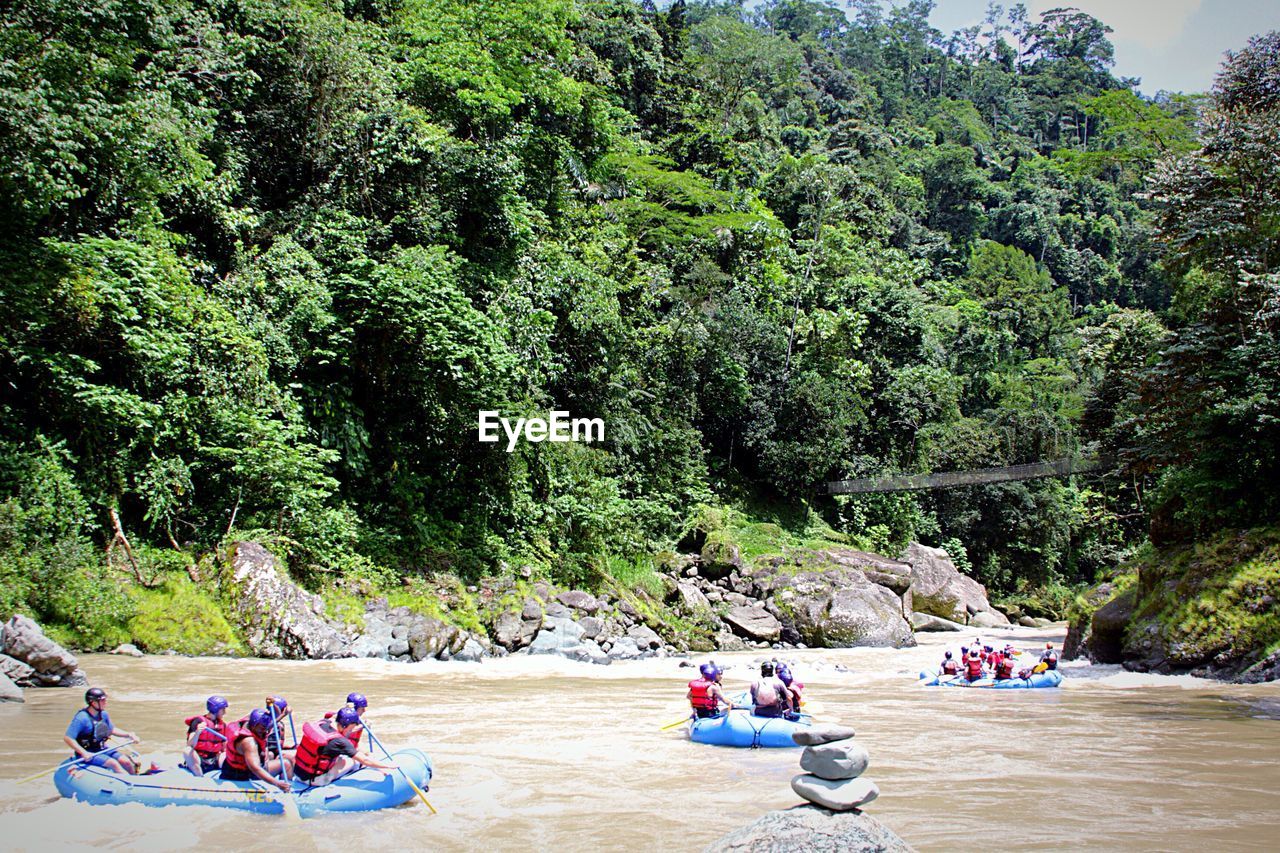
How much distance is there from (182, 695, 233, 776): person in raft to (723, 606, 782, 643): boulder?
1425cm

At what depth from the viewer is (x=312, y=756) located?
20.3 feet

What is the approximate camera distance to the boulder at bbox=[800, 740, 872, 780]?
4900 mm

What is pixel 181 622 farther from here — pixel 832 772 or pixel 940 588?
pixel 940 588

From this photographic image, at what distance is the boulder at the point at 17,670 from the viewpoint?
29.8 ft

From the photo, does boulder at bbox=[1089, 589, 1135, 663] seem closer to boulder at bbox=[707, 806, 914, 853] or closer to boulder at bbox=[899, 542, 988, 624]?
boulder at bbox=[899, 542, 988, 624]

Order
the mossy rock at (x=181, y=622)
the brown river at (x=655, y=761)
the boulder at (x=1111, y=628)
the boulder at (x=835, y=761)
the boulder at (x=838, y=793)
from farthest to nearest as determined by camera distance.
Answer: the boulder at (x=1111, y=628)
the mossy rock at (x=181, y=622)
the brown river at (x=655, y=761)
the boulder at (x=835, y=761)
the boulder at (x=838, y=793)

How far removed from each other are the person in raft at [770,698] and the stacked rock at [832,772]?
13.1 feet

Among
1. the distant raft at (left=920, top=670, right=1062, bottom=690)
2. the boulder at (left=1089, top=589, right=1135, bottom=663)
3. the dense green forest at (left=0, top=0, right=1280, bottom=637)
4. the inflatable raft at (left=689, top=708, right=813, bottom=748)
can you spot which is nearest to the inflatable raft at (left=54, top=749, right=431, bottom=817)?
the inflatable raft at (left=689, top=708, right=813, bottom=748)

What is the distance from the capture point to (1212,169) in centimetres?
1539

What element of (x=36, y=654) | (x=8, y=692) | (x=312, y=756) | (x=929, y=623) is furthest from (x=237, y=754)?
(x=929, y=623)

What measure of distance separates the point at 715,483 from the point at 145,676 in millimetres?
18002

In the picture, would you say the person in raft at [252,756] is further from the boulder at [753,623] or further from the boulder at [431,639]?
the boulder at [753,623]

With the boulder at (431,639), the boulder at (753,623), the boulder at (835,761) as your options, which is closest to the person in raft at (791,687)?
the boulder at (835,761)

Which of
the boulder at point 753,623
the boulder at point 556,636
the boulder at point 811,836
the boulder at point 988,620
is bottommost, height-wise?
the boulder at point 988,620
